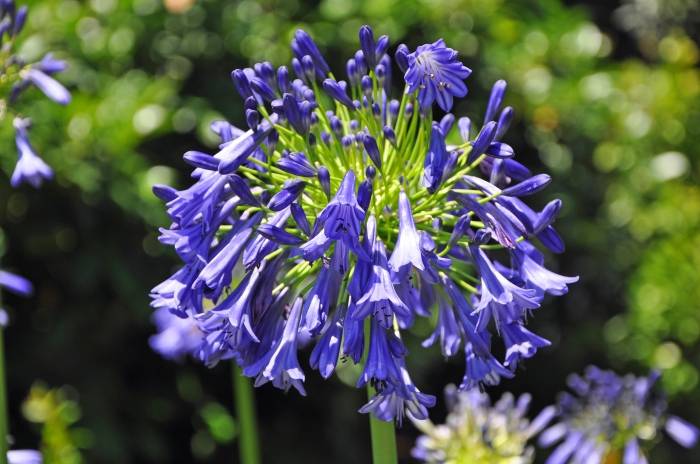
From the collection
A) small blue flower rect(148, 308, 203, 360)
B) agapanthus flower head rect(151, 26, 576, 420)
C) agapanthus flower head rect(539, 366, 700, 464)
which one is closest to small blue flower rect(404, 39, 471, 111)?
agapanthus flower head rect(151, 26, 576, 420)

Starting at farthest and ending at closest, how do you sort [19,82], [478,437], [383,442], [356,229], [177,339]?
[177,339] < [478,437] < [19,82] < [383,442] < [356,229]

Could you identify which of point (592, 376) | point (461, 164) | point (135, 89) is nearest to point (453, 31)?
point (135, 89)

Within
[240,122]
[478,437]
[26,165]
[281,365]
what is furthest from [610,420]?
[240,122]

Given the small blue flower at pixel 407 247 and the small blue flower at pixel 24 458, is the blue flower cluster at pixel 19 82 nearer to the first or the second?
the small blue flower at pixel 24 458

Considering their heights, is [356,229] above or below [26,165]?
below

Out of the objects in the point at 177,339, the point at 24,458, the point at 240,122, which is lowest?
the point at 24,458

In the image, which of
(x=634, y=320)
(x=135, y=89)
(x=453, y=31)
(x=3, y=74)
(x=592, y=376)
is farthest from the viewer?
(x=634, y=320)

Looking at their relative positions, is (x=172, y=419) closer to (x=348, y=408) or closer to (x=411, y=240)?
(x=348, y=408)

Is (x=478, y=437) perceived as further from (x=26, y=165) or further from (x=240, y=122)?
(x=240, y=122)
